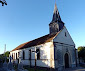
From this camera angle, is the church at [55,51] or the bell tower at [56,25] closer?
the church at [55,51]

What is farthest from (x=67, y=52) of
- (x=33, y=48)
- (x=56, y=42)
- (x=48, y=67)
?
(x=33, y=48)

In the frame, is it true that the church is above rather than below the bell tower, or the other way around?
below

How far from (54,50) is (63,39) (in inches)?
161

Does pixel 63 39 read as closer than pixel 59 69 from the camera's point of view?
No

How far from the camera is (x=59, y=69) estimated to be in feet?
54.0

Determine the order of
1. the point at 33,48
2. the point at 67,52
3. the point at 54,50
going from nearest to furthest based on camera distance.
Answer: the point at 54,50 → the point at 67,52 → the point at 33,48

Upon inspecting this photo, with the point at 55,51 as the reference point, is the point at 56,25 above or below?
above

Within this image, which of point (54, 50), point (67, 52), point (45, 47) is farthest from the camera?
point (67, 52)

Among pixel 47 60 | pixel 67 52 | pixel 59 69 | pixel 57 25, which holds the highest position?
pixel 57 25

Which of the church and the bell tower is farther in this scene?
the bell tower

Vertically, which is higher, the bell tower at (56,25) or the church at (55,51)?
the bell tower at (56,25)

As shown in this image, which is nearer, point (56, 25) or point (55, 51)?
point (55, 51)

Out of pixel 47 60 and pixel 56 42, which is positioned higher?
pixel 56 42

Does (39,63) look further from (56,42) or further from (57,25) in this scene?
(57,25)
